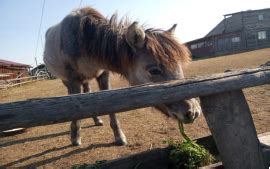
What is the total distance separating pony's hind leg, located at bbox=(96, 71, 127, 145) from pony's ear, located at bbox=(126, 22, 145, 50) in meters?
1.72

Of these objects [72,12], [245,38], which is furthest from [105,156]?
[245,38]

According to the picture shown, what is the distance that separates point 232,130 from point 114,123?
2.76 m

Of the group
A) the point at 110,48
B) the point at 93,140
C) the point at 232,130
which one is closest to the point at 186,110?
the point at 232,130

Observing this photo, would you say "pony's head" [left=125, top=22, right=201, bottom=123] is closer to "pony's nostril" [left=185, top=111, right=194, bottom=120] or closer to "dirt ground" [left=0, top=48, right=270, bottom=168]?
"pony's nostril" [left=185, top=111, right=194, bottom=120]

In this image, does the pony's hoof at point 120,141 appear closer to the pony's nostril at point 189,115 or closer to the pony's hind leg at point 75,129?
the pony's hind leg at point 75,129

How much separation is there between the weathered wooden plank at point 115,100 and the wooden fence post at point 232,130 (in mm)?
159

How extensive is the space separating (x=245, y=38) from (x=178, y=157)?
141 ft

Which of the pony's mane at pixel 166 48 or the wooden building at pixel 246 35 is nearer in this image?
the pony's mane at pixel 166 48

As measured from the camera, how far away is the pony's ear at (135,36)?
354 cm

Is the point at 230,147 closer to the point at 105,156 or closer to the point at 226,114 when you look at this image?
the point at 226,114

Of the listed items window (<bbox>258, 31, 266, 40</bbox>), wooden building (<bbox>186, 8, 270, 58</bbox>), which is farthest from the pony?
window (<bbox>258, 31, 266, 40</bbox>)

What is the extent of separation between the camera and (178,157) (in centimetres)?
275

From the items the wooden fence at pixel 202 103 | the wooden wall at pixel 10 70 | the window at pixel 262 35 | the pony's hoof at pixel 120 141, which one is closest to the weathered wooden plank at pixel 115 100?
the wooden fence at pixel 202 103

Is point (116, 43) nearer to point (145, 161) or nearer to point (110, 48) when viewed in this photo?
point (110, 48)
